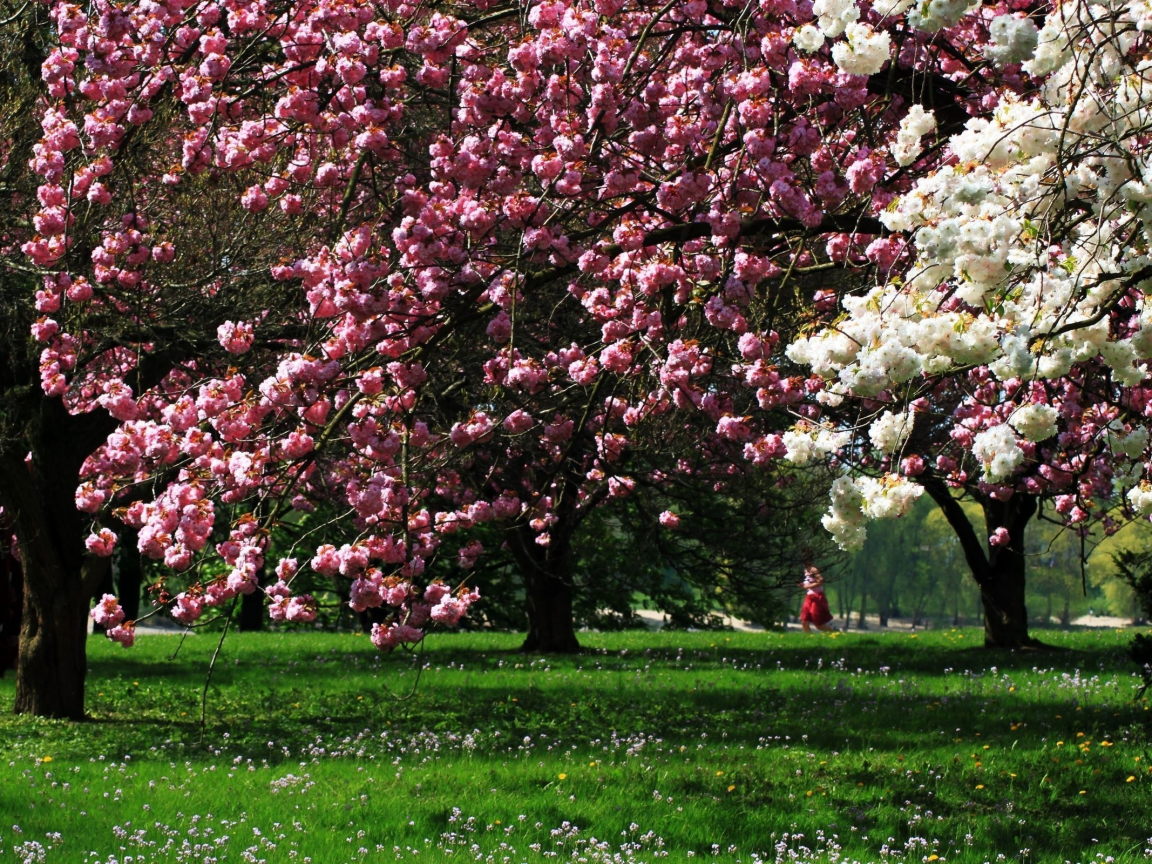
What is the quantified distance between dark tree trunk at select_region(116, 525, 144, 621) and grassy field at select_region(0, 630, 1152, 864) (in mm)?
8991

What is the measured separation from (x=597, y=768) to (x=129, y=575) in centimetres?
2023

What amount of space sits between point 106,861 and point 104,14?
4001 millimetres

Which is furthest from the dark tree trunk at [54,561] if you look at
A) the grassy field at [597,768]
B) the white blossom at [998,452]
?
the white blossom at [998,452]

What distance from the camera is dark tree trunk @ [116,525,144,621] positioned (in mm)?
22938

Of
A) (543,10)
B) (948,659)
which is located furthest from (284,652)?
Answer: (543,10)

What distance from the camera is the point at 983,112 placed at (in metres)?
5.95

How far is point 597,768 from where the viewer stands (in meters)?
7.55

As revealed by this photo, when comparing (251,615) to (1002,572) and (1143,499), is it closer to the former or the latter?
(1002,572)

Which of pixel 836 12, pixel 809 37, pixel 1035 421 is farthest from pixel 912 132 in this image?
pixel 1035 421

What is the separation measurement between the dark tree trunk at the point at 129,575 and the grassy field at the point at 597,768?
29.5 feet

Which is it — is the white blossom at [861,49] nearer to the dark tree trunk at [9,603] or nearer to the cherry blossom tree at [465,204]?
the cherry blossom tree at [465,204]

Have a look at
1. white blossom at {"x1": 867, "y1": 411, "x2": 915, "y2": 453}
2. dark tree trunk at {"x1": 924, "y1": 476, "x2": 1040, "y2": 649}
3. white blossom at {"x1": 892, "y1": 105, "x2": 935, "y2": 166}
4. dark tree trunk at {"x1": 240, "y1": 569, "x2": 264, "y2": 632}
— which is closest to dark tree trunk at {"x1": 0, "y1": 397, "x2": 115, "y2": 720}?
white blossom at {"x1": 892, "y1": 105, "x2": 935, "y2": 166}

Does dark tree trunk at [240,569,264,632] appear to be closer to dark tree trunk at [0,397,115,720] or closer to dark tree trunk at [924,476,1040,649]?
dark tree trunk at [924,476,1040,649]

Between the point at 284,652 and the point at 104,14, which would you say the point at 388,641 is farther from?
the point at 284,652
